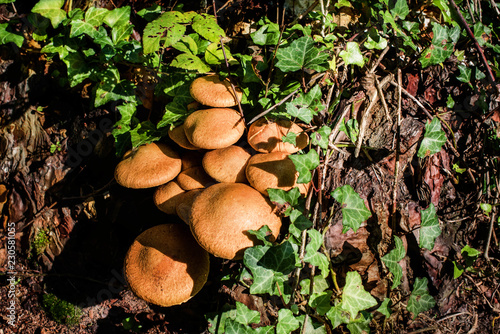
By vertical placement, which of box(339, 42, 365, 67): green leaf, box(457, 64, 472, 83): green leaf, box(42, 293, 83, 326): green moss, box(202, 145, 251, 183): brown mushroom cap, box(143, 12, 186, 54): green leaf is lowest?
box(42, 293, 83, 326): green moss

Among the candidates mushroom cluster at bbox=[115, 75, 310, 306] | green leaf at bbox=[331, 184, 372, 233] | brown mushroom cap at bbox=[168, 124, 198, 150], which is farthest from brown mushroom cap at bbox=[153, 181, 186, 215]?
green leaf at bbox=[331, 184, 372, 233]

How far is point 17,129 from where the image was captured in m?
3.26

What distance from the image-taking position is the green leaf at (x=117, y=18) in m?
2.54

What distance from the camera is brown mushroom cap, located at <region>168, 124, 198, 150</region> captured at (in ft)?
7.77

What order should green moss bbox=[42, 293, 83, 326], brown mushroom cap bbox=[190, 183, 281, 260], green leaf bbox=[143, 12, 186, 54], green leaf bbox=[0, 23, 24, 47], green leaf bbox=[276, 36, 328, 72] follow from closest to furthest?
brown mushroom cap bbox=[190, 183, 281, 260] < green leaf bbox=[276, 36, 328, 72] < green leaf bbox=[143, 12, 186, 54] < green leaf bbox=[0, 23, 24, 47] < green moss bbox=[42, 293, 83, 326]

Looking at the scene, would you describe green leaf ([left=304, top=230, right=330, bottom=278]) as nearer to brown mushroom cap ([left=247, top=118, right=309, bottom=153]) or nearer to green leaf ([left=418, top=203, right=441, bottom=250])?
brown mushroom cap ([left=247, top=118, right=309, bottom=153])

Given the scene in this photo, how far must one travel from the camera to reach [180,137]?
2.40 m

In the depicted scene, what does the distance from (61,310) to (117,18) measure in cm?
327

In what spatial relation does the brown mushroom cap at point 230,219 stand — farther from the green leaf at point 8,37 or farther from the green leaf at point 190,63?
the green leaf at point 8,37

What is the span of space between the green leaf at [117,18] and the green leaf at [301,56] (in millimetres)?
1453

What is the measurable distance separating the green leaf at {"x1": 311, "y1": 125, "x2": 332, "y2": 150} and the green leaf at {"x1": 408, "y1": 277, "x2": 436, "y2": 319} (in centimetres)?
128

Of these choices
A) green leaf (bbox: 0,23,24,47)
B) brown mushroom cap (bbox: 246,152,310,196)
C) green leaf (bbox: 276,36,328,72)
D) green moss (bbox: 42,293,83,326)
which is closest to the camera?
brown mushroom cap (bbox: 246,152,310,196)

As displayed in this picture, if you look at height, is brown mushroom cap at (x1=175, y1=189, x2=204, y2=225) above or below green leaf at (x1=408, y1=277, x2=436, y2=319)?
above

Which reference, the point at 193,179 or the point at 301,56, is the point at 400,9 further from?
the point at 193,179
